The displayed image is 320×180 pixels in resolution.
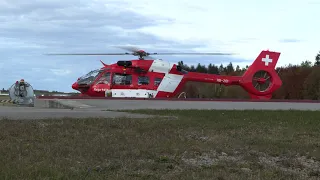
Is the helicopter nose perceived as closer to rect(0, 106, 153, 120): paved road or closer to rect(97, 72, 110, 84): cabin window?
rect(97, 72, 110, 84): cabin window

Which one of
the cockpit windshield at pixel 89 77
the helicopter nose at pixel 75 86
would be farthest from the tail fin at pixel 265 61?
the helicopter nose at pixel 75 86

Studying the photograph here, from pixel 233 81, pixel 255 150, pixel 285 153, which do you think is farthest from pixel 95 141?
pixel 233 81

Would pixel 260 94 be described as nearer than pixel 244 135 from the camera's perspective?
No

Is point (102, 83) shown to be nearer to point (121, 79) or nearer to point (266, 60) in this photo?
point (121, 79)

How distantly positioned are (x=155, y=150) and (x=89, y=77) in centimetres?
2124

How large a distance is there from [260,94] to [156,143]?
83.1ft

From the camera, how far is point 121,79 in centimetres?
2755

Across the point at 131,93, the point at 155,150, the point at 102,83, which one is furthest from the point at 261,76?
the point at 155,150

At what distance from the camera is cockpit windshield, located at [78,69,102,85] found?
27747mm

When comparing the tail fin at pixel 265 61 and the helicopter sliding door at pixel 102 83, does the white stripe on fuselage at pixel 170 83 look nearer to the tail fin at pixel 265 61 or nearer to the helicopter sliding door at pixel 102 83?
the helicopter sliding door at pixel 102 83

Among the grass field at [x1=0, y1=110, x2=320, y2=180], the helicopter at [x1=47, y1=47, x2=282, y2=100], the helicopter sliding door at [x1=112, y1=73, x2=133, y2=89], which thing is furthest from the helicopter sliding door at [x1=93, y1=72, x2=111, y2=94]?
the grass field at [x1=0, y1=110, x2=320, y2=180]

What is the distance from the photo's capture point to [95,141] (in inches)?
306

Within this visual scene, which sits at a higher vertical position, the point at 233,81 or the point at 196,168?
the point at 233,81

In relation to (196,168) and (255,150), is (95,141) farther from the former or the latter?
(255,150)
